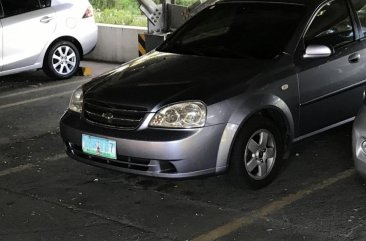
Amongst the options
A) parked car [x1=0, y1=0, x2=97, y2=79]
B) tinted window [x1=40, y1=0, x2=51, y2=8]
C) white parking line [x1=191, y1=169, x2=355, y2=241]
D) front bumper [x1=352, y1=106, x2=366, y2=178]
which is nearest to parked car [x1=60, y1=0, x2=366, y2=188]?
white parking line [x1=191, y1=169, x2=355, y2=241]

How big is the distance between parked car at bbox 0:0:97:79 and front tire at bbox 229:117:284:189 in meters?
5.35

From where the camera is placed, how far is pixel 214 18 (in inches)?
220

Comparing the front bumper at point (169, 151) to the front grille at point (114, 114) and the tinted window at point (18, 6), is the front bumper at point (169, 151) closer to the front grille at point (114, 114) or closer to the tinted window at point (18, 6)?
the front grille at point (114, 114)

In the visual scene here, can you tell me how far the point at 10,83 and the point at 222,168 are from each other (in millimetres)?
6055

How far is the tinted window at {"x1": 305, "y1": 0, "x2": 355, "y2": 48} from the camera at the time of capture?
5051 millimetres

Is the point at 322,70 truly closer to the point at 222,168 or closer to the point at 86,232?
the point at 222,168

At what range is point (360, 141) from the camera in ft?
13.9

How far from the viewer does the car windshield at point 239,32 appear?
4926 millimetres

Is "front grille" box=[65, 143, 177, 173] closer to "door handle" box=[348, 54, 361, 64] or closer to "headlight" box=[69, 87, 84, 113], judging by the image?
"headlight" box=[69, 87, 84, 113]

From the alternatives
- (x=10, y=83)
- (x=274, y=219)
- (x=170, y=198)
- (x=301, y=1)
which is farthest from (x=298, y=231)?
(x=10, y=83)

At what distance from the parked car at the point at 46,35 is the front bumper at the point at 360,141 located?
596 cm

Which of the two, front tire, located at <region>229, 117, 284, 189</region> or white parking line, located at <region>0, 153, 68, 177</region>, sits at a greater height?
front tire, located at <region>229, 117, 284, 189</region>

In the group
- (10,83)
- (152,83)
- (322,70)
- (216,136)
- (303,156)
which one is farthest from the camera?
(10,83)

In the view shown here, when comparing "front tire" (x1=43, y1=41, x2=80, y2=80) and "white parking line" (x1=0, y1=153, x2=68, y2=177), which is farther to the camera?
"front tire" (x1=43, y1=41, x2=80, y2=80)
